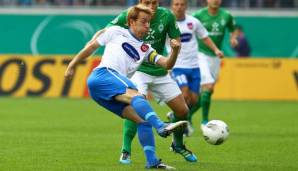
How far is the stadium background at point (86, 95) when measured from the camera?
1172cm

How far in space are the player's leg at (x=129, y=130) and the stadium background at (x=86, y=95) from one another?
0.65ft

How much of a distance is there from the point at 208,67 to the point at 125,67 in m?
7.35

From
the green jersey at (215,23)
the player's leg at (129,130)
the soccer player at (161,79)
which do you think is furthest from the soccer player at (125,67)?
the green jersey at (215,23)

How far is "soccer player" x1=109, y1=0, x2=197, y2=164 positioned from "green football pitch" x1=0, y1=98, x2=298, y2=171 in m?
0.35

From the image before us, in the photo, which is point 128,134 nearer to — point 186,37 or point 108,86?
point 108,86

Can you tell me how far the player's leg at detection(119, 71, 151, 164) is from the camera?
1097 centimetres

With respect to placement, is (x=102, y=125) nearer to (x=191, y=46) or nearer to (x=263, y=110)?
(x=191, y=46)

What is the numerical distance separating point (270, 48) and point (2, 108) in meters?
13.1

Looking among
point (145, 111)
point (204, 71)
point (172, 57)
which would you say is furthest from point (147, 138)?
point (204, 71)

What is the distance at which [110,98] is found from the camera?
32.5 feet

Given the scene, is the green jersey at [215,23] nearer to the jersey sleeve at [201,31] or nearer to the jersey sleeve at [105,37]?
the jersey sleeve at [201,31]

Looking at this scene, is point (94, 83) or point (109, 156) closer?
point (94, 83)

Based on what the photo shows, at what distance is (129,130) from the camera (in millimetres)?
11180

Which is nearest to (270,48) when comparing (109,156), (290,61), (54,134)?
(290,61)
